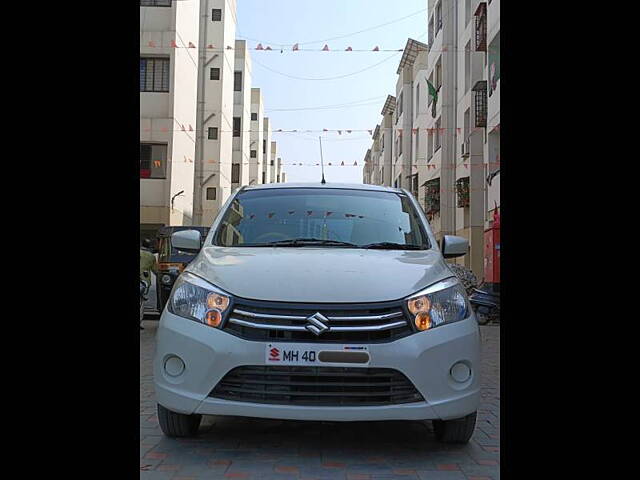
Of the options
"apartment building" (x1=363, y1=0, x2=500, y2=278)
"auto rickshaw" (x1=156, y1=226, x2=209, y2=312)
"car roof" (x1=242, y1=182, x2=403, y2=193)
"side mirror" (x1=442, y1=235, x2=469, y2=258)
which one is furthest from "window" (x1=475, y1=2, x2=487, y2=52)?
"side mirror" (x1=442, y1=235, x2=469, y2=258)

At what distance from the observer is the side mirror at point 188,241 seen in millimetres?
5227

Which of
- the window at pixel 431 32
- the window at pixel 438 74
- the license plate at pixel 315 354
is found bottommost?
the license plate at pixel 315 354

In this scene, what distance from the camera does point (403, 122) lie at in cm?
5081

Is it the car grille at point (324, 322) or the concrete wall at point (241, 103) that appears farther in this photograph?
the concrete wall at point (241, 103)

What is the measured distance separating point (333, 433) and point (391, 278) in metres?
1.17

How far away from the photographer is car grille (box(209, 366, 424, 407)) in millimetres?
3961

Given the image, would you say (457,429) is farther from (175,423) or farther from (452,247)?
(175,423)

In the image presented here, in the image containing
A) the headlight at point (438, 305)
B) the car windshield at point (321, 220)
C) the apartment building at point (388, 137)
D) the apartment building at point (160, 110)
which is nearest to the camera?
the headlight at point (438, 305)

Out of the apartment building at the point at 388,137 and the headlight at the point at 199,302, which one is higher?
the apartment building at the point at 388,137

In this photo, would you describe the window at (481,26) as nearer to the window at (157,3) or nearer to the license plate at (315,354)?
the window at (157,3)

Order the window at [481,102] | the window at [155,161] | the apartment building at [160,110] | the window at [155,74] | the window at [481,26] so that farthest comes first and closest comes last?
the window at [155,74], the window at [155,161], the apartment building at [160,110], the window at [481,102], the window at [481,26]

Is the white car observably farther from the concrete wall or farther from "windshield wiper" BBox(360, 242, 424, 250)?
the concrete wall

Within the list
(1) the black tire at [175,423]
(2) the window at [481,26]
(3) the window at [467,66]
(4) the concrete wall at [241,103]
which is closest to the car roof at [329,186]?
(1) the black tire at [175,423]
